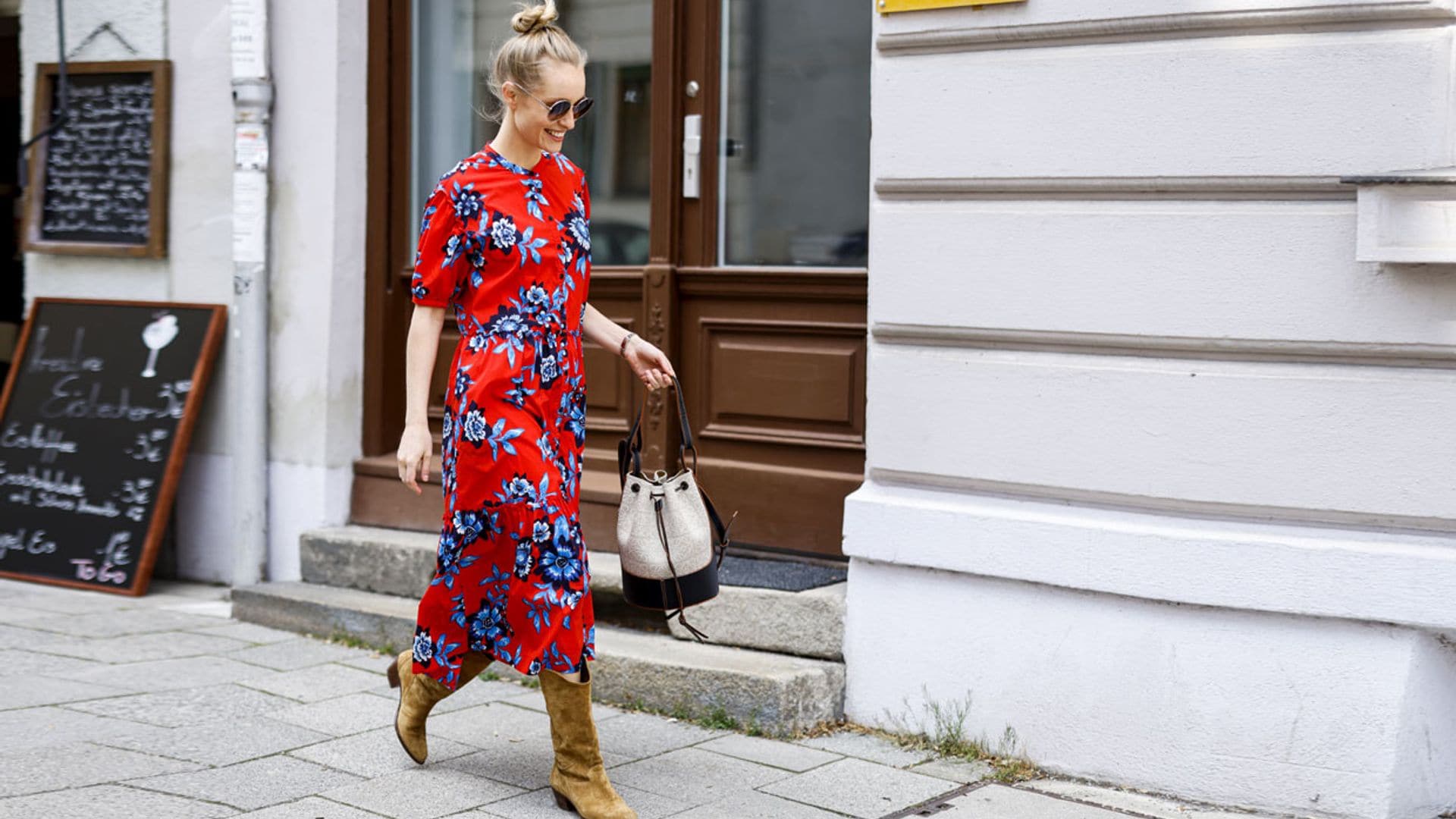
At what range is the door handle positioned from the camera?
18.1 ft

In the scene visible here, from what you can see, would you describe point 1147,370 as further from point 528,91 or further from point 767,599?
point 528,91

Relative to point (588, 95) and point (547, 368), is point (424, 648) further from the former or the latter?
point (588, 95)

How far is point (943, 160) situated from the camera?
4.43m

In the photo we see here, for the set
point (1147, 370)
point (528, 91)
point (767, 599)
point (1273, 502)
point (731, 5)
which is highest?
point (731, 5)

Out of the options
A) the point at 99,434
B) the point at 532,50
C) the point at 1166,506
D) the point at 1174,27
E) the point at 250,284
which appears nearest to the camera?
the point at 532,50

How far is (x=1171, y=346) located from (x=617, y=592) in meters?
2.07

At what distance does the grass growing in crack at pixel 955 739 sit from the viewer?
434cm

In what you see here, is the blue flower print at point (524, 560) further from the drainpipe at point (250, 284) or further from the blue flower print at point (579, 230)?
the drainpipe at point (250, 284)

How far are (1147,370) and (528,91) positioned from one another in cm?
175

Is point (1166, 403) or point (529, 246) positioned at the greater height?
point (529, 246)

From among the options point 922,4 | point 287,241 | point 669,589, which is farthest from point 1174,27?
point 287,241

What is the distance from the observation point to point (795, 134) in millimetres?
5430

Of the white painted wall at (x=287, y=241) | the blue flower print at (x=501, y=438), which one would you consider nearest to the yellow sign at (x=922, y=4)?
the blue flower print at (x=501, y=438)

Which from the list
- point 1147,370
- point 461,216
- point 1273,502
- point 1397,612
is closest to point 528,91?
point 461,216
